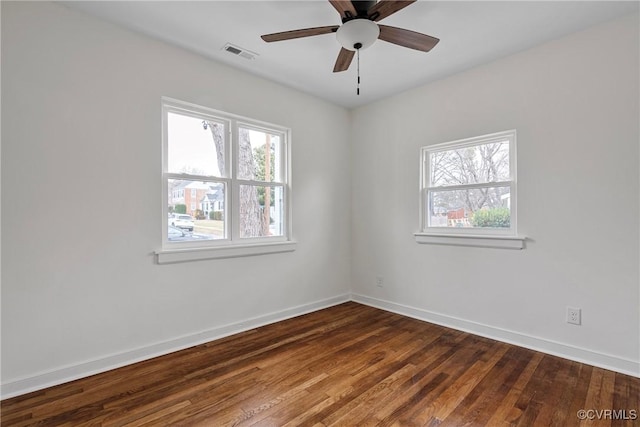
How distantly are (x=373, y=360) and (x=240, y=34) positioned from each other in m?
2.95

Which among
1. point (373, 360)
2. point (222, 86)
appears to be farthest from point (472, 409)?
point (222, 86)

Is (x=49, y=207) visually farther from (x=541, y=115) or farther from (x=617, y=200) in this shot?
(x=617, y=200)

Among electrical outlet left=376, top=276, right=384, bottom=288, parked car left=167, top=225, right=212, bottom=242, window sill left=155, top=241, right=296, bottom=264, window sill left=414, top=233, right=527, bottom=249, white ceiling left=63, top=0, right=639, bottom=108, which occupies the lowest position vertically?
electrical outlet left=376, top=276, right=384, bottom=288

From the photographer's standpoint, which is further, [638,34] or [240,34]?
[240,34]

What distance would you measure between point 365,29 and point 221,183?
197 centimetres

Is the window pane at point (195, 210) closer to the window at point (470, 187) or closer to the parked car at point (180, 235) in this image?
the parked car at point (180, 235)

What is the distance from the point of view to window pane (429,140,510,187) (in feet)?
10.2

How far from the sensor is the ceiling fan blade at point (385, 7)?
1.79m

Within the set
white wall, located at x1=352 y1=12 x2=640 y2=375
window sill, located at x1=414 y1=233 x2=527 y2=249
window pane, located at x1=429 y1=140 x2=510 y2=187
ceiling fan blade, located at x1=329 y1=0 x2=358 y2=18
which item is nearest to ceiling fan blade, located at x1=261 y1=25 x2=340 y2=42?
ceiling fan blade, located at x1=329 y1=0 x2=358 y2=18

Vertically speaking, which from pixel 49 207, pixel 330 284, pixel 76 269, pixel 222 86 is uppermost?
pixel 222 86

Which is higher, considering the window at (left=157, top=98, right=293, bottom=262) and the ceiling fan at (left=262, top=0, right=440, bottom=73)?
the ceiling fan at (left=262, top=0, right=440, bottom=73)

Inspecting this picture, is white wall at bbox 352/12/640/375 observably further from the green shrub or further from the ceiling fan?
the ceiling fan

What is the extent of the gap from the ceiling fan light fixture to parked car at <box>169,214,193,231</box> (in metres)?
2.03

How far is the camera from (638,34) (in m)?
2.35
